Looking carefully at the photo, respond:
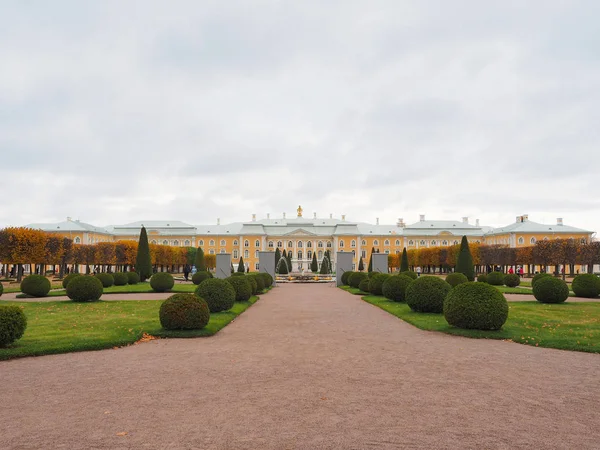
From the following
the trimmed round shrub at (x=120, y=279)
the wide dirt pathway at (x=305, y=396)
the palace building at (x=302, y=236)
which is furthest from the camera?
the palace building at (x=302, y=236)

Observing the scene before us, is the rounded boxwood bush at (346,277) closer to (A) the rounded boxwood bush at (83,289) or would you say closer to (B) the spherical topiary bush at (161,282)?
(B) the spherical topiary bush at (161,282)

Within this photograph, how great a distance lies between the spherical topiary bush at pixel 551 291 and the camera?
18016 mm

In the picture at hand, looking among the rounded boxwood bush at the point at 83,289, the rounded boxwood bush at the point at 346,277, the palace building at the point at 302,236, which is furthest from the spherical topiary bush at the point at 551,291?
the palace building at the point at 302,236

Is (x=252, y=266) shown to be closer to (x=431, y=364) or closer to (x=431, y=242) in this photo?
(x=431, y=242)

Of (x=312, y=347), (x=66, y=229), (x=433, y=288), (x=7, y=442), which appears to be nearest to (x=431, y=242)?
(x=66, y=229)

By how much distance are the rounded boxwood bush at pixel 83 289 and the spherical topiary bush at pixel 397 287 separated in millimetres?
11308

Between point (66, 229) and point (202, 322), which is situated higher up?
point (66, 229)

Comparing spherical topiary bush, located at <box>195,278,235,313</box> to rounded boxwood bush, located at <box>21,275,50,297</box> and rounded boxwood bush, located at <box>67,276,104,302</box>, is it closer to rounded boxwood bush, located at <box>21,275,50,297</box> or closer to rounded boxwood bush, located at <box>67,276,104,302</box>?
rounded boxwood bush, located at <box>67,276,104,302</box>

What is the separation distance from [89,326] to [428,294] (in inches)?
360

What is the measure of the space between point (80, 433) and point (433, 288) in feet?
36.9

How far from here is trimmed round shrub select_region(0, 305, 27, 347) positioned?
8180 millimetres

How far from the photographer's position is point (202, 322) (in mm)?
10680

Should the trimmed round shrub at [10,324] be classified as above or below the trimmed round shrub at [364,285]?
above

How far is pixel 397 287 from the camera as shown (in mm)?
18016
